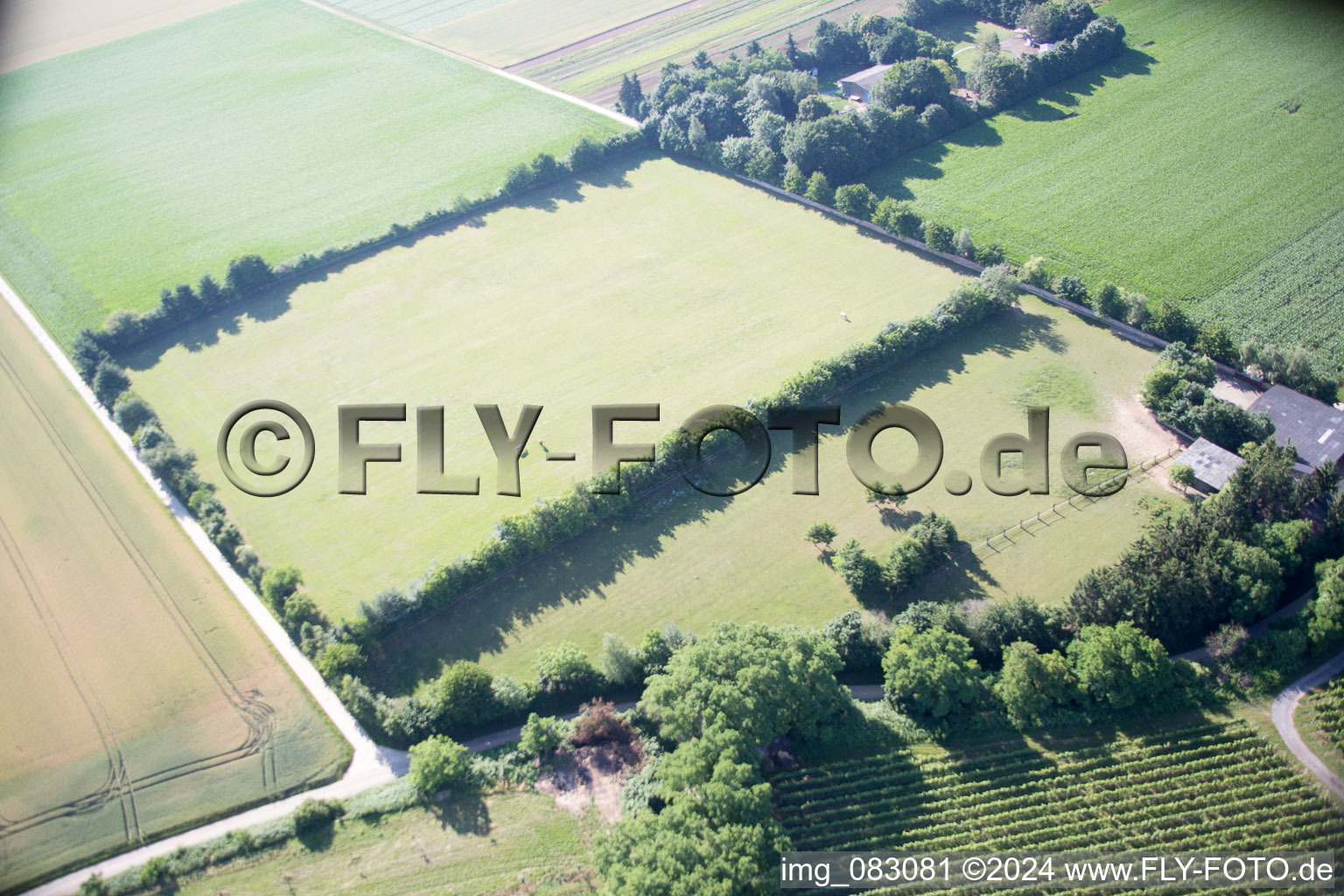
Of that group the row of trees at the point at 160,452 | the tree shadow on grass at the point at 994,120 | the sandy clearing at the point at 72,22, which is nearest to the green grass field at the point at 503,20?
the sandy clearing at the point at 72,22

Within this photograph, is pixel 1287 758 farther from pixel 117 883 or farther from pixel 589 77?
pixel 589 77

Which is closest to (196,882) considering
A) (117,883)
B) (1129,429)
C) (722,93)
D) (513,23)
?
(117,883)

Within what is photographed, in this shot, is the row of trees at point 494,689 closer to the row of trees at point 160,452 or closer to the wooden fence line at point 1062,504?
the row of trees at point 160,452

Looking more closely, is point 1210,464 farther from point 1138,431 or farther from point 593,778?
point 593,778

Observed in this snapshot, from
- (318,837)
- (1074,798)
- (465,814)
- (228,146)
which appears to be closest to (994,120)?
(1074,798)

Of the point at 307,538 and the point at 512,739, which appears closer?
Result: the point at 512,739

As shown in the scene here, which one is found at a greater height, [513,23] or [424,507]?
[513,23]
